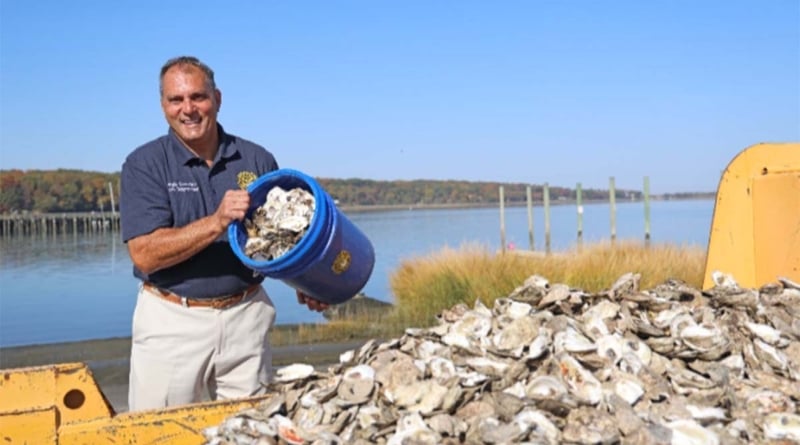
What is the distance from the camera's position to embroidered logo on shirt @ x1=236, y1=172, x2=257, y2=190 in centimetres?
337

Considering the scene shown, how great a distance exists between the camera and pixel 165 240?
3.03 m

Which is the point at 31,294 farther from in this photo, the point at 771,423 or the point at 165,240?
the point at 771,423

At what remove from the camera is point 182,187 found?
10.6 ft

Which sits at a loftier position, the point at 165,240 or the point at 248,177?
the point at 248,177

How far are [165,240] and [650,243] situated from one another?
619 inches

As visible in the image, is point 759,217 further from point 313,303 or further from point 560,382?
point 313,303

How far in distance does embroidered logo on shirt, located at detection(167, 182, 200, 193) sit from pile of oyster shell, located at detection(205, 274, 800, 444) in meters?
0.99

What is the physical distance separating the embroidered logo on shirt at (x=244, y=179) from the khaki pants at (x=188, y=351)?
50 centimetres

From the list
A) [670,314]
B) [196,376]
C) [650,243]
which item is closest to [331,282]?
[196,376]

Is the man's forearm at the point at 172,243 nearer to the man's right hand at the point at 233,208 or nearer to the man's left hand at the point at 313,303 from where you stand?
the man's right hand at the point at 233,208

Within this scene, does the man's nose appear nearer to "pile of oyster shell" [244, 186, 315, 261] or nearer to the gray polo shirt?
the gray polo shirt

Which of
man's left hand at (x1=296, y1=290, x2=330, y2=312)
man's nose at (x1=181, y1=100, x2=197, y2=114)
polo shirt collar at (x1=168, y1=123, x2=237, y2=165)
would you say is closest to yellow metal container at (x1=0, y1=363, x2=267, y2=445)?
man's left hand at (x1=296, y1=290, x2=330, y2=312)

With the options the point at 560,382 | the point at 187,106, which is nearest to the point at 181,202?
the point at 187,106

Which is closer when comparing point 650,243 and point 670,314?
point 670,314
